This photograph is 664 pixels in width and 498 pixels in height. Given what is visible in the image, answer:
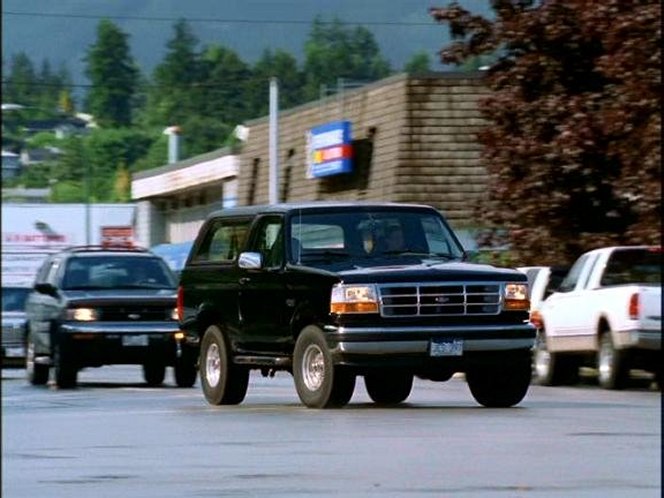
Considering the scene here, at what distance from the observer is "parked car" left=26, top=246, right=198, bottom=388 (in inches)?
950

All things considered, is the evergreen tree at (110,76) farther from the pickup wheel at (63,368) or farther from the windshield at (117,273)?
the pickup wheel at (63,368)

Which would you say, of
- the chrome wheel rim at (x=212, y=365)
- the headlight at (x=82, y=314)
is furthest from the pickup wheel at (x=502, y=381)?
the headlight at (x=82, y=314)

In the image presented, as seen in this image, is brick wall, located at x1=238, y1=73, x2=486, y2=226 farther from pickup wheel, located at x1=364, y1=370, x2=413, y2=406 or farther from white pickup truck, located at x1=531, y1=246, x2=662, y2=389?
pickup wheel, located at x1=364, y1=370, x2=413, y2=406

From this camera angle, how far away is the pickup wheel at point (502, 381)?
17.8 m

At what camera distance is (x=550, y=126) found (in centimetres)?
3094

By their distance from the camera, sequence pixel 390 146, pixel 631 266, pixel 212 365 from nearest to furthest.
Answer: pixel 212 365 < pixel 631 266 < pixel 390 146

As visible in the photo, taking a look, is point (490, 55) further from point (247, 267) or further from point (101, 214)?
point (101, 214)

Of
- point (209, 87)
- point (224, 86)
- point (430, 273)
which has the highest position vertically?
point (209, 87)

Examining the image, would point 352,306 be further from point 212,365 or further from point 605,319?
point 605,319

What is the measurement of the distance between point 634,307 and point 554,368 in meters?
3.37

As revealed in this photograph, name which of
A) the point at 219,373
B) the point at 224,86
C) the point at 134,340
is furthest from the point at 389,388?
the point at 224,86

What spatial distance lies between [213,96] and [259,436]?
78.5 m

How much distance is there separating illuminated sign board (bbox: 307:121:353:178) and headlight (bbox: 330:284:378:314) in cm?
3223

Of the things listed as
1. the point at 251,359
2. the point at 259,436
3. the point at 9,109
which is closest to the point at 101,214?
the point at 251,359
